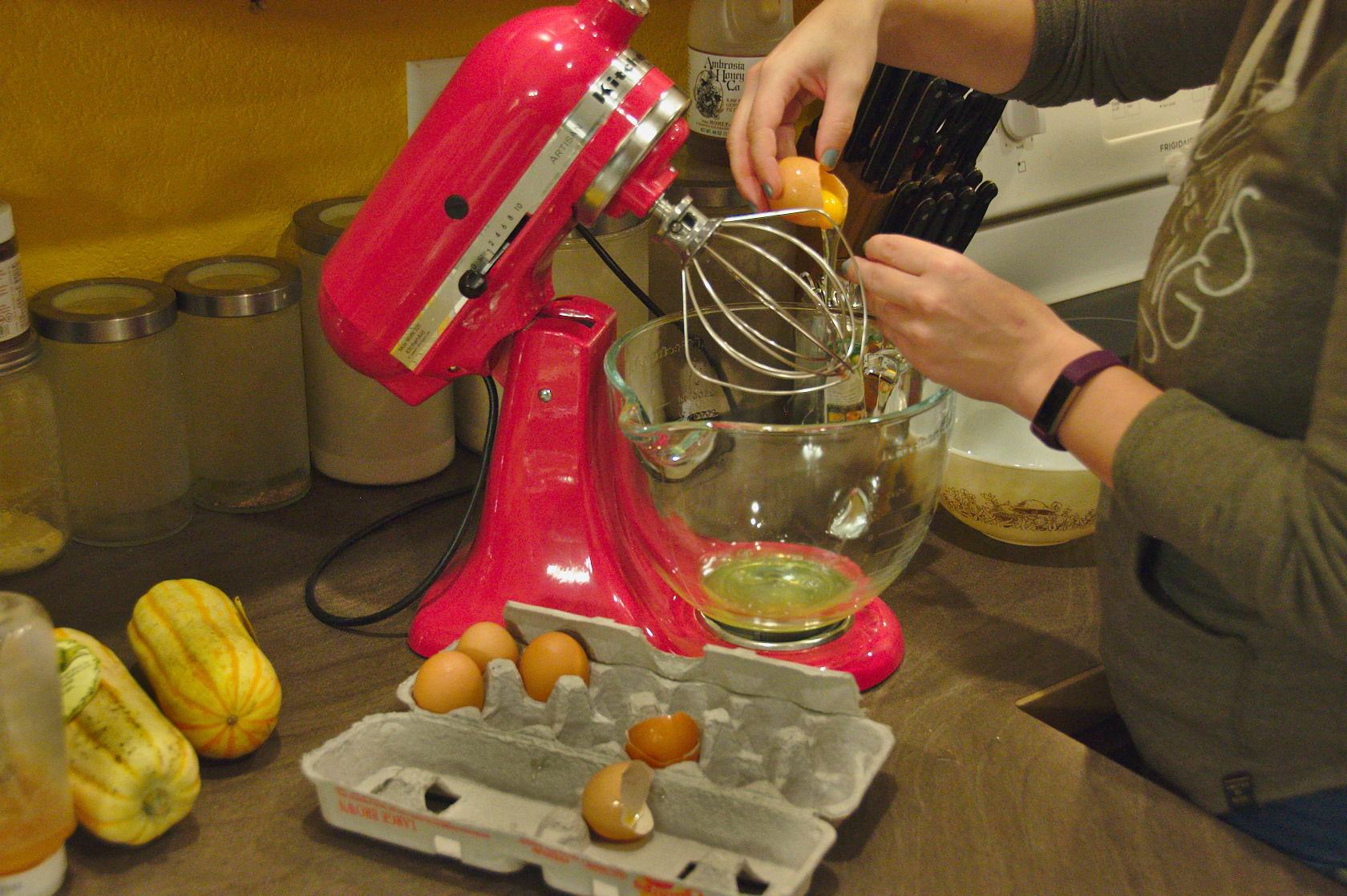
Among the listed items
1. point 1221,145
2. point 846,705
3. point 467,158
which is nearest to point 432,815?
point 846,705

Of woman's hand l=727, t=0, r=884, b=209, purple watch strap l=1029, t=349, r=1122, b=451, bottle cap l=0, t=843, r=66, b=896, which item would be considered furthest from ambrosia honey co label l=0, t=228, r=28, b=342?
purple watch strap l=1029, t=349, r=1122, b=451

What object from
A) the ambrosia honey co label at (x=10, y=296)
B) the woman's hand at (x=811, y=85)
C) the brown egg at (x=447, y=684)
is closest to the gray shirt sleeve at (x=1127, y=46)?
the woman's hand at (x=811, y=85)

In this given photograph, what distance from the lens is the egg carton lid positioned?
666 mm

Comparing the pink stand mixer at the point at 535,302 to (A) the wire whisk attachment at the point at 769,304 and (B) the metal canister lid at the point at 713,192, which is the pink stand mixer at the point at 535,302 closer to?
(A) the wire whisk attachment at the point at 769,304

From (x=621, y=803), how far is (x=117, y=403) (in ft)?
1.82

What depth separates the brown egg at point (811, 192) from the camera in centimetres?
71

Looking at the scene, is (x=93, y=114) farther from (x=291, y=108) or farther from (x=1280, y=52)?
(x=1280, y=52)

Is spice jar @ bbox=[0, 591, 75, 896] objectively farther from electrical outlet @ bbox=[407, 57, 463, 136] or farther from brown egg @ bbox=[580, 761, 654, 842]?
electrical outlet @ bbox=[407, 57, 463, 136]

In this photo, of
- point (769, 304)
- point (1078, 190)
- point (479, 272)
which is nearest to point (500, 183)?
point (479, 272)

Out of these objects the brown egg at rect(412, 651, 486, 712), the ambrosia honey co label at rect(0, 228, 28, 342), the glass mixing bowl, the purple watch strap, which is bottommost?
the brown egg at rect(412, 651, 486, 712)

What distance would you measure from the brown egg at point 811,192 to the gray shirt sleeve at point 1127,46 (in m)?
0.25

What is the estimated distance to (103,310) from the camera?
0.89 m

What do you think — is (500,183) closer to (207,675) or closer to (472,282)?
(472,282)

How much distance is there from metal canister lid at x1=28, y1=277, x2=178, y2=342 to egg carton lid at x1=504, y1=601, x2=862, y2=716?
0.37 m
